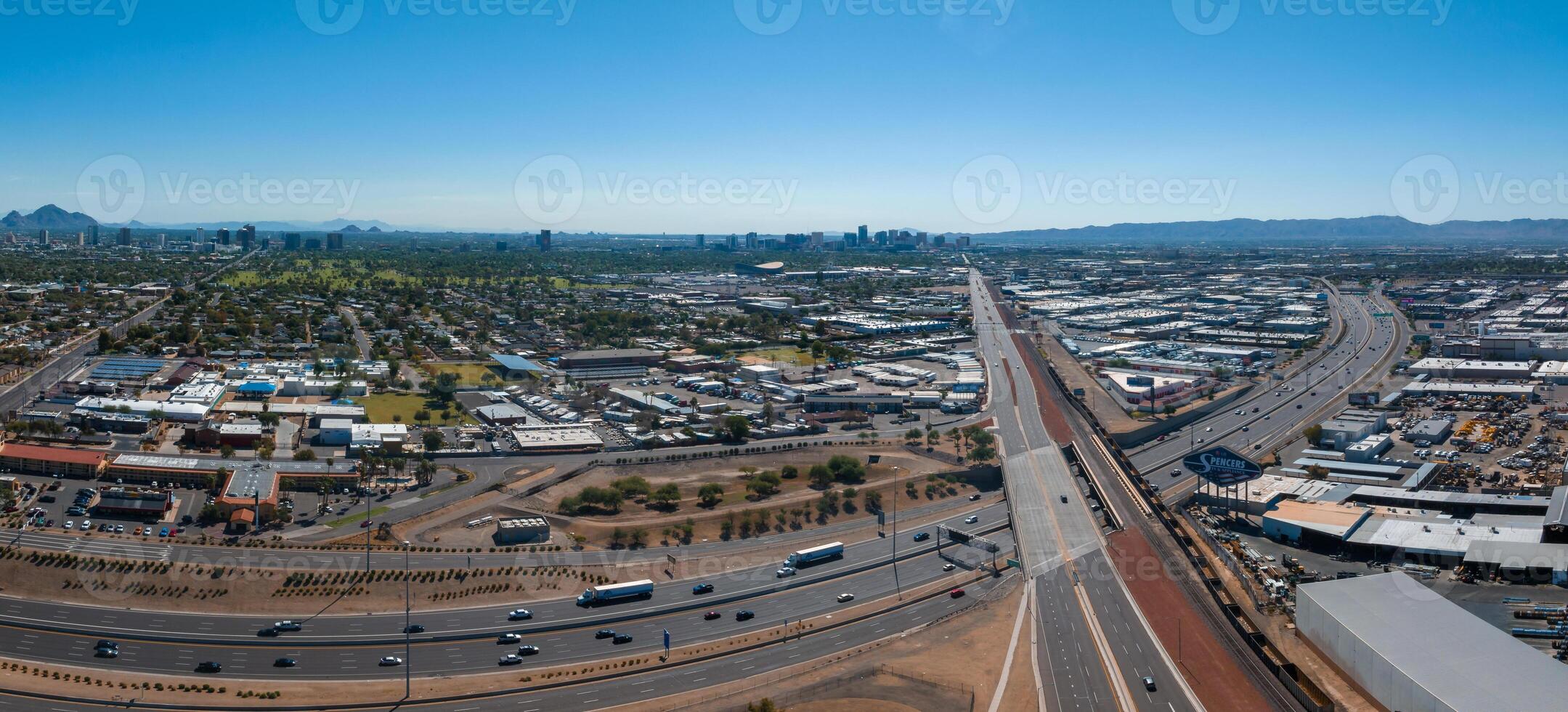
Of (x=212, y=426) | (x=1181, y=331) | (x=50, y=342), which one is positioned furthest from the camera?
(x=1181, y=331)

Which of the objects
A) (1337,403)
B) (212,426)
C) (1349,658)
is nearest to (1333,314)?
(1337,403)

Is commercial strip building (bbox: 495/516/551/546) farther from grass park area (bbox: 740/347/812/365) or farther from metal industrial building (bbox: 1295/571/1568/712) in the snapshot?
grass park area (bbox: 740/347/812/365)

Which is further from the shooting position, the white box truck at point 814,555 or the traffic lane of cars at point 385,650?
the white box truck at point 814,555

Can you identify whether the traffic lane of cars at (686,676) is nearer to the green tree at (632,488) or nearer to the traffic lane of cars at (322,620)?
the traffic lane of cars at (322,620)

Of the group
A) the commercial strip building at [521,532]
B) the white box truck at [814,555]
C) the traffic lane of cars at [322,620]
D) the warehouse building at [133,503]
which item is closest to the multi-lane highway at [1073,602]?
the white box truck at [814,555]

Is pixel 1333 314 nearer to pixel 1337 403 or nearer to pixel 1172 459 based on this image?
pixel 1337 403

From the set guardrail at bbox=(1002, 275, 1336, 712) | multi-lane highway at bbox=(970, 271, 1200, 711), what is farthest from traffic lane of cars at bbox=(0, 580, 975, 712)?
guardrail at bbox=(1002, 275, 1336, 712)
